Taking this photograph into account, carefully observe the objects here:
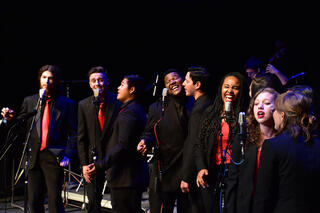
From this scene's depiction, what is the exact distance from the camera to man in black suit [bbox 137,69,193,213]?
3814 millimetres

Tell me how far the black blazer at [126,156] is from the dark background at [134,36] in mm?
3479

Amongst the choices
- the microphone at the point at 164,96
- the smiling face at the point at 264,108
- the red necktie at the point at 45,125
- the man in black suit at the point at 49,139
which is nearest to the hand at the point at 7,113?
the man in black suit at the point at 49,139

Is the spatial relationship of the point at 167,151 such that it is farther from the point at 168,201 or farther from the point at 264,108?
the point at 264,108

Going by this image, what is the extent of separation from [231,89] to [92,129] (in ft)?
5.13

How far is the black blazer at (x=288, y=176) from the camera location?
2244 mm

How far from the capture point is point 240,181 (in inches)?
105

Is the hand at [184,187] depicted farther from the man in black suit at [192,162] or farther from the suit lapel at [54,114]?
the suit lapel at [54,114]

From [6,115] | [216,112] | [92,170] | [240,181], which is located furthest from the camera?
[92,170]

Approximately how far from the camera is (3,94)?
7391 mm

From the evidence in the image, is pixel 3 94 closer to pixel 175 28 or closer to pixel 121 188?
pixel 175 28

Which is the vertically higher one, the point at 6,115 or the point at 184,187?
the point at 6,115

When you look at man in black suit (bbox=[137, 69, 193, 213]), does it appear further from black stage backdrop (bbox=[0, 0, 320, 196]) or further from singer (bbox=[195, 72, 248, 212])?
black stage backdrop (bbox=[0, 0, 320, 196])

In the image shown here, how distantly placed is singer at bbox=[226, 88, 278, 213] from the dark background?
12.2ft

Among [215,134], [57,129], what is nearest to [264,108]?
[215,134]
